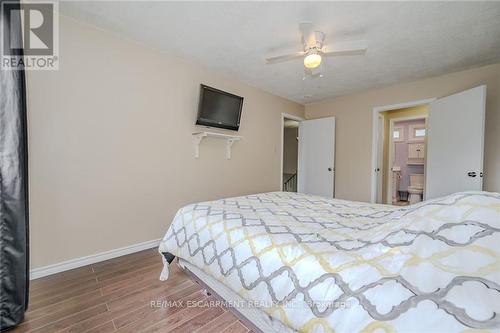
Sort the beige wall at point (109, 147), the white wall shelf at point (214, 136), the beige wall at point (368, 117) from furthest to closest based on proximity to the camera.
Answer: the white wall shelf at point (214, 136) < the beige wall at point (368, 117) < the beige wall at point (109, 147)

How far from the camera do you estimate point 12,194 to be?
1.26 meters

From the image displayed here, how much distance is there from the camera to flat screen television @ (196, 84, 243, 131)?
2811 millimetres

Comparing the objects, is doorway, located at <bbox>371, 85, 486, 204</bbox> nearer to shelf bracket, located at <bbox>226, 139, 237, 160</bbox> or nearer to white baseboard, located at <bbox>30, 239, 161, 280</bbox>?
shelf bracket, located at <bbox>226, 139, 237, 160</bbox>

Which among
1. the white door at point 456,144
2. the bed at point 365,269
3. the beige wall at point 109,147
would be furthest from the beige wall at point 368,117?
the bed at point 365,269

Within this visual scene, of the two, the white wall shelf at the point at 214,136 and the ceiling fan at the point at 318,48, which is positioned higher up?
the ceiling fan at the point at 318,48

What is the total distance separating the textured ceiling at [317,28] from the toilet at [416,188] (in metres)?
3.08

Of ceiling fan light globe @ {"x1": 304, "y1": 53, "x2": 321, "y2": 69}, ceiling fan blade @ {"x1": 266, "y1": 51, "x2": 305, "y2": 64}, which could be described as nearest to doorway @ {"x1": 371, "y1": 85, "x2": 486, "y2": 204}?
ceiling fan light globe @ {"x1": 304, "y1": 53, "x2": 321, "y2": 69}

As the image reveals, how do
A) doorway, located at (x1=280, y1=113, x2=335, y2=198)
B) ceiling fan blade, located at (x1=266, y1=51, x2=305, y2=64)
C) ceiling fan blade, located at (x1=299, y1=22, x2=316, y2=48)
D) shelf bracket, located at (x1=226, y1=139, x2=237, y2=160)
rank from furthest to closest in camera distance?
1. doorway, located at (x1=280, y1=113, x2=335, y2=198)
2. shelf bracket, located at (x1=226, y1=139, x2=237, y2=160)
3. ceiling fan blade, located at (x1=266, y1=51, x2=305, y2=64)
4. ceiling fan blade, located at (x1=299, y1=22, x2=316, y2=48)

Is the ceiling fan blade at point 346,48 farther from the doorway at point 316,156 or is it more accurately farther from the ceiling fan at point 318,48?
the doorway at point 316,156

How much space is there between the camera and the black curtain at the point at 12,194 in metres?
1.24

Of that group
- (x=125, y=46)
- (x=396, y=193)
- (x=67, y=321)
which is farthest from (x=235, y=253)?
(x=396, y=193)

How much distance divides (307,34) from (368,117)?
2.62 m

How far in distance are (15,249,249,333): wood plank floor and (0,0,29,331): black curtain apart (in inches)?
8.4

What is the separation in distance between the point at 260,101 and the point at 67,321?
357cm
